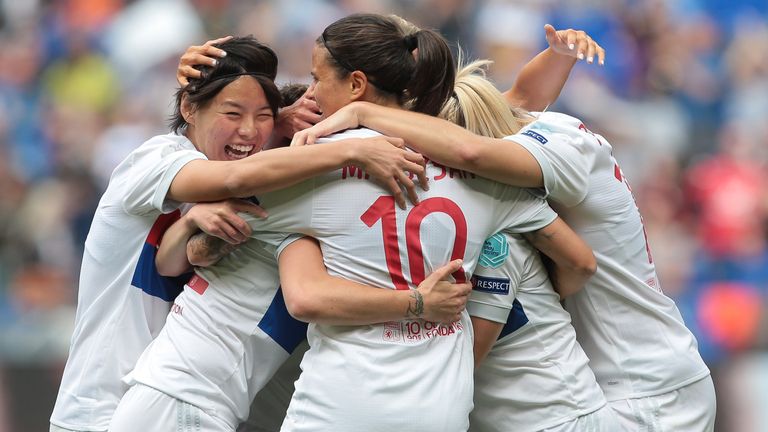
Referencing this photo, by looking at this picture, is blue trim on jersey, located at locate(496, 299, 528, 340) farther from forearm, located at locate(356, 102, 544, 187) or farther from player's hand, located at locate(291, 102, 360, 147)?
player's hand, located at locate(291, 102, 360, 147)

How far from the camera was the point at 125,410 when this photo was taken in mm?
3598

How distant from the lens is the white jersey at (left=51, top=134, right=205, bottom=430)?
3873 millimetres

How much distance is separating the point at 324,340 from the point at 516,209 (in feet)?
2.41

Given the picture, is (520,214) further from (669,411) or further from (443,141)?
(669,411)

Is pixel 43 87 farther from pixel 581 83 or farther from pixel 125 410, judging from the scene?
pixel 125 410

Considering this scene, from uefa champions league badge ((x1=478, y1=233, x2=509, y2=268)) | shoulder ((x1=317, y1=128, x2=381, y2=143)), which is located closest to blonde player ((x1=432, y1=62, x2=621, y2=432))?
uefa champions league badge ((x1=478, y1=233, x2=509, y2=268))

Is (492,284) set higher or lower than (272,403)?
higher

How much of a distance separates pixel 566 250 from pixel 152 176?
4.37 ft

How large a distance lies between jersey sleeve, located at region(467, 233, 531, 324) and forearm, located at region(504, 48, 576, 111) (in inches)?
40.0

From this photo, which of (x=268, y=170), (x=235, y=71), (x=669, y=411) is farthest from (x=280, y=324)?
(x=669, y=411)

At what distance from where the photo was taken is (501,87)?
962cm

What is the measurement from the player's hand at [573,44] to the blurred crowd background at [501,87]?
4.18 meters

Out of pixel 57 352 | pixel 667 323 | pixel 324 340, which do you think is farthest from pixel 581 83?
pixel 324 340

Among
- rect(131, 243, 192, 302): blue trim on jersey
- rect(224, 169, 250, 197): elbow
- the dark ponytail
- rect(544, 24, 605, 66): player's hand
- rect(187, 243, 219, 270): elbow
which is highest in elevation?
the dark ponytail
